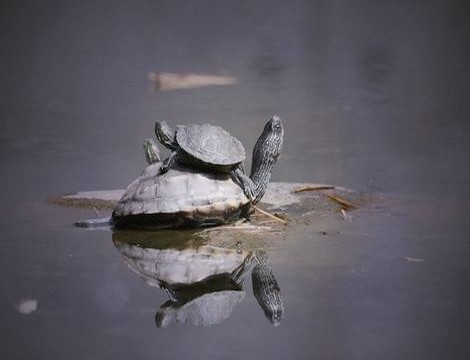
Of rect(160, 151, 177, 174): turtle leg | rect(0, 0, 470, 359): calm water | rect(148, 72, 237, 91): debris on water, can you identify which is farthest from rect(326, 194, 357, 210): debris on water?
rect(148, 72, 237, 91): debris on water

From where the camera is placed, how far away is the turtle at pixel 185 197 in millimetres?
2963

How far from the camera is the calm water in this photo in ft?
6.35

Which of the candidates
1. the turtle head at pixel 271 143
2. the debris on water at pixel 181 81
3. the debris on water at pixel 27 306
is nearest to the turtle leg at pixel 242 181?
the turtle head at pixel 271 143

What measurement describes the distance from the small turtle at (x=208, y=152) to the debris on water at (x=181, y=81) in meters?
3.78

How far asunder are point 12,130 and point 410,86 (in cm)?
371

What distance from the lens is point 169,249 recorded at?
2764mm

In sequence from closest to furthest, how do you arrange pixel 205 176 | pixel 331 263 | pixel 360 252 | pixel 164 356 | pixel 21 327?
pixel 164 356 < pixel 21 327 < pixel 331 263 < pixel 360 252 < pixel 205 176

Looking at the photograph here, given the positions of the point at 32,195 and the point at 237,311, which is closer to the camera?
the point at 237,311

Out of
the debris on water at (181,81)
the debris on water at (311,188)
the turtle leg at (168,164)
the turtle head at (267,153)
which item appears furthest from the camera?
the debris on water at (181,81)

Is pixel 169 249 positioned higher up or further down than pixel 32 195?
higher up

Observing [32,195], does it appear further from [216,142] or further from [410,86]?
[410,86]

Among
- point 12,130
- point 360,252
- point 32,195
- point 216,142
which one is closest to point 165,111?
point 12,130

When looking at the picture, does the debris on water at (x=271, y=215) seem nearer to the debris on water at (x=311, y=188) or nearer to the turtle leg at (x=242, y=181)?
the turtle leg at (x=242, y=181)

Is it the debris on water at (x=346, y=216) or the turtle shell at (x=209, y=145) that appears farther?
the debris on water at (x=346, y=216)
